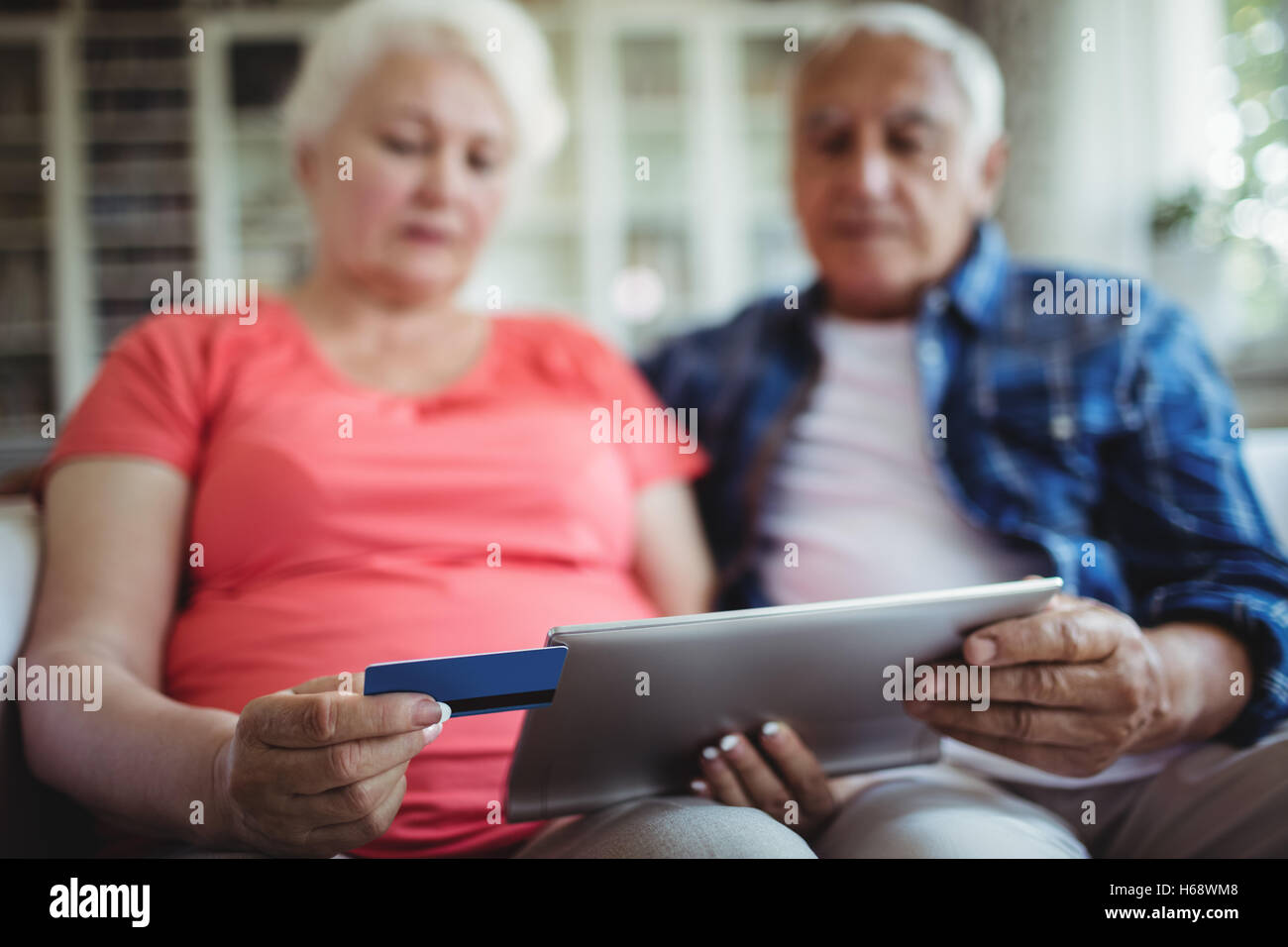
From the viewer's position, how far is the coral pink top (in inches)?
29.5

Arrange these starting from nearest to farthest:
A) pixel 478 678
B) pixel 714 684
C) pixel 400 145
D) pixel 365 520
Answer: pixel 478 678
pixel 714 684
pixel 365 520
pixel 400 145

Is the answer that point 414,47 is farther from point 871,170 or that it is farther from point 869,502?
point 869,502

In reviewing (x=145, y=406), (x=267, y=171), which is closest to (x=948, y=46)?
(x=145, y=406)

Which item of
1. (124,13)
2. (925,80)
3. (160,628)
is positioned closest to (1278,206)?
(925,80)

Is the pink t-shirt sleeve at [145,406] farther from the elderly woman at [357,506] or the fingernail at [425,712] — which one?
the fingernail at [425,712]

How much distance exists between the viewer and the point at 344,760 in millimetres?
529

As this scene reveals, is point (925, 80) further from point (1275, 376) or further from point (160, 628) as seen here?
point (1275, 376)

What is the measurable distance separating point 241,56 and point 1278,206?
331 centimetres

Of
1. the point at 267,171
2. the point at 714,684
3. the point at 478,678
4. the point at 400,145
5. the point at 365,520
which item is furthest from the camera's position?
the point at 267,171

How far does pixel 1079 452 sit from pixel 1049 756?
39 centimetres

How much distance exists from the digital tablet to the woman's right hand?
3.9 inches

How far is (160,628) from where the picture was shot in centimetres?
77

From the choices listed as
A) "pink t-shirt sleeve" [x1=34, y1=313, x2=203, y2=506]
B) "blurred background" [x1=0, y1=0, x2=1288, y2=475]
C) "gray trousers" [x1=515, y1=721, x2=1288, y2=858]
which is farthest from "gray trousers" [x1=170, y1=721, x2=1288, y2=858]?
"blurred background" [x1=0, y1=0, x2=1288, y2=475]
